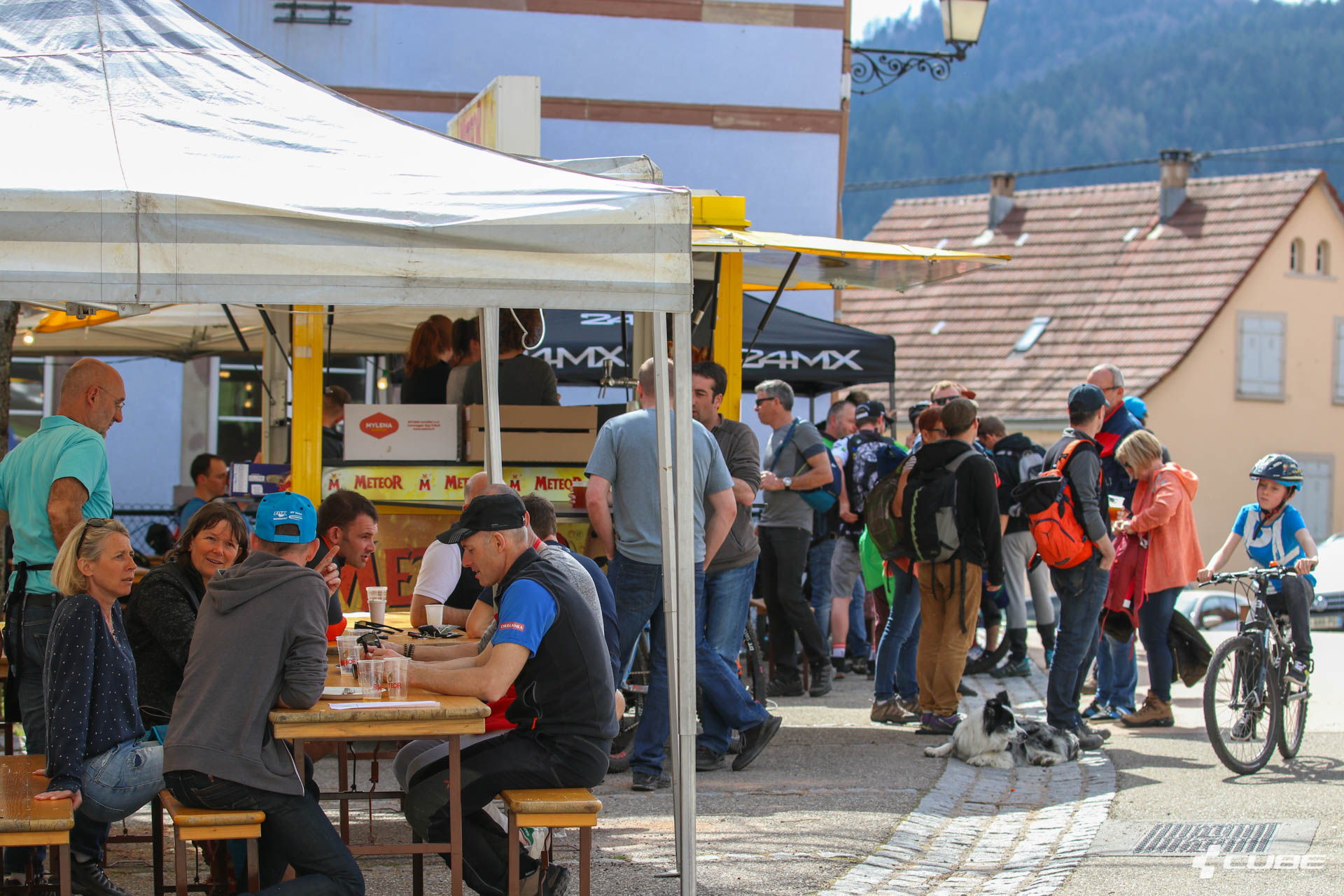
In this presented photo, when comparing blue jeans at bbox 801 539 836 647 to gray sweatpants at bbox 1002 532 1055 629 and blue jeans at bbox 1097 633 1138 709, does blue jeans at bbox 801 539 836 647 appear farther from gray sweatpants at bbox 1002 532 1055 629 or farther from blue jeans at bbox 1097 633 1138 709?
blue jeans at bbox 1097 633 1138 709

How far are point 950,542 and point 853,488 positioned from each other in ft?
8.77

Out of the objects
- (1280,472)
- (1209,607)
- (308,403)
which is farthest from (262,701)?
(1209,607)

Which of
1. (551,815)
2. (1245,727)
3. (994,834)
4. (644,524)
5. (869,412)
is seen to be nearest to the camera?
(551,815)

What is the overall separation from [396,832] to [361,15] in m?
10.9

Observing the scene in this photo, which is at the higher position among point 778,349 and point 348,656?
point 778,349

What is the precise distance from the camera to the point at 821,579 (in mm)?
10734

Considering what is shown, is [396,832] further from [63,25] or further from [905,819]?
[63,25]

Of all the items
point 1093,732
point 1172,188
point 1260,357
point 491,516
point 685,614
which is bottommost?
point 1093,732

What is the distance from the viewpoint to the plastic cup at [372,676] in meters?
4.71

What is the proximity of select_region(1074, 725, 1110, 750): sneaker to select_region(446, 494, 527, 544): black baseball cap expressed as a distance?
4514mm

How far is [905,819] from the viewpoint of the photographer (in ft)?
21.7

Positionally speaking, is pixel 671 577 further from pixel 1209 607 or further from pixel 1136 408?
pixel 1209 607

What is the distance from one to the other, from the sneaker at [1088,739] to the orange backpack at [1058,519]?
95 centimetres

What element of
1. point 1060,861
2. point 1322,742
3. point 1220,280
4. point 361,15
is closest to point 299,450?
point 1060,861
